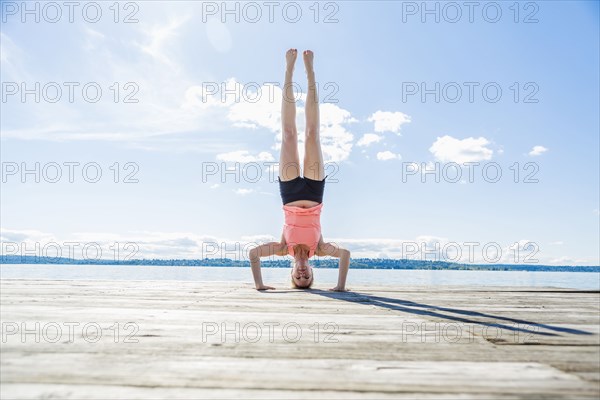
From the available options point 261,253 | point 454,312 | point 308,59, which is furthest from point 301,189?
point 454,312

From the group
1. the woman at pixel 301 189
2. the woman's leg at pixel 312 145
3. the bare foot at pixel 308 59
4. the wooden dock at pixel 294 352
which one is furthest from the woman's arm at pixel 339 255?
the bare foot at pixel 308 59

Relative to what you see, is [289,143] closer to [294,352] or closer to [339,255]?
[339,255]

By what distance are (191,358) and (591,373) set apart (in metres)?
1.60

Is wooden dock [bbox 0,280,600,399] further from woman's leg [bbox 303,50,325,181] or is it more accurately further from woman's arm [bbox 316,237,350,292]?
woman's leg [bbox 303,50,325,181]

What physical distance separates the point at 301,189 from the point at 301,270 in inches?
47.7

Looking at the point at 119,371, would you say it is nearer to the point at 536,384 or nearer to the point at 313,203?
the point at 536,384

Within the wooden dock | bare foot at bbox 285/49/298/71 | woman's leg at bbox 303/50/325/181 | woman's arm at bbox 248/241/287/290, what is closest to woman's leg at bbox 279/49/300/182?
woman's leg at bbox 303/50/325/181

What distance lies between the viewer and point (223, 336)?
2.23 meters

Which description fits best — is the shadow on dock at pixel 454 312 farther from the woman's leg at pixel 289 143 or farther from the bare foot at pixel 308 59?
the bare foot at pixel 308 59

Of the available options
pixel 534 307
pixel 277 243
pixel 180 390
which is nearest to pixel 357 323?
pixel 180 390

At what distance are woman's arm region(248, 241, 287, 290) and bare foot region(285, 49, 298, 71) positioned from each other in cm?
248

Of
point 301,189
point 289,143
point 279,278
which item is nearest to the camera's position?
point 301,189

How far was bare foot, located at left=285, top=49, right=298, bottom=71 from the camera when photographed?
591 centimetres

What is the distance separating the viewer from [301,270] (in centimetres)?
573
